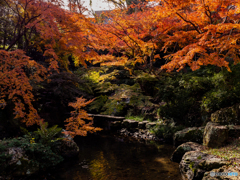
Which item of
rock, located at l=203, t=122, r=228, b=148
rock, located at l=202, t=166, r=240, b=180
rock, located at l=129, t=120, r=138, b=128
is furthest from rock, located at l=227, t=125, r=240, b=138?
rock, located at l=129, t=120, r=138, b=128

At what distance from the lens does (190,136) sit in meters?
6.69

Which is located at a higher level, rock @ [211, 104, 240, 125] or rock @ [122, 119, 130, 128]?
rock @ [211, 104, 240, 125]

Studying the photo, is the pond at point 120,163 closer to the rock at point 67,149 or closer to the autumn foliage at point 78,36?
the rock at point 67,149

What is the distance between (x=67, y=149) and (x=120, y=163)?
73.8 inches

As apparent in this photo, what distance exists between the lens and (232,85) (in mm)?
6777

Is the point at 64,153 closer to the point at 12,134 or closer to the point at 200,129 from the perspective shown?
the point at 12,134

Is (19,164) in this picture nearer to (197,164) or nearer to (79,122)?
(79,122)

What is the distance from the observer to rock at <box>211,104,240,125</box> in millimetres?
5730

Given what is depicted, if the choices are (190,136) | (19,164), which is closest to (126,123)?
(190,136)

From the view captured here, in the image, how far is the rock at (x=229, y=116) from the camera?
5730 mm

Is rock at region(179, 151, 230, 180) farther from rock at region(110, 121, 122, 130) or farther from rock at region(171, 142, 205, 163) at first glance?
rock at region(110, 121, 122, 130)

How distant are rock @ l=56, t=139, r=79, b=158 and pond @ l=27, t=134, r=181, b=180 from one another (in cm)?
25

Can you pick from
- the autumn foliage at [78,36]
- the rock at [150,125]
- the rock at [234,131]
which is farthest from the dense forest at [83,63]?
the rock at [234,131]

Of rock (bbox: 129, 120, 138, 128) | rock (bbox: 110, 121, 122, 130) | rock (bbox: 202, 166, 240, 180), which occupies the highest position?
rock (bbox: 202, 166, 240, 180)
